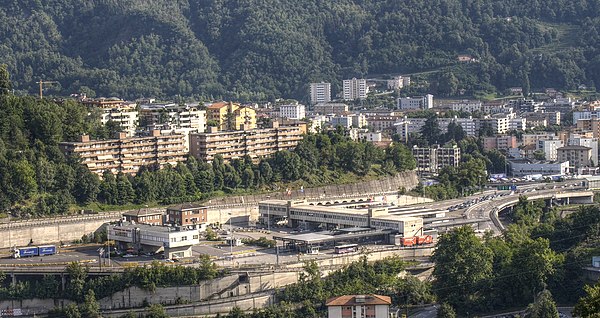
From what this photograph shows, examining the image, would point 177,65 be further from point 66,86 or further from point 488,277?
point 488,277

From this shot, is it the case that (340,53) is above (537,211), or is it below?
above

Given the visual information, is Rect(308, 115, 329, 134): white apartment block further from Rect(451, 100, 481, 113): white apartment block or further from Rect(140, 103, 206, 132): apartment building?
Rect(451, 100, 481, 113): white apartment block

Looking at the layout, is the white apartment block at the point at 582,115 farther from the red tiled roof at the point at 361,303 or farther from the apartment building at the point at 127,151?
the red tiled roof at the point at 361,303

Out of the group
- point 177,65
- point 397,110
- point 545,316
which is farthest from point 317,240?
point 177,65

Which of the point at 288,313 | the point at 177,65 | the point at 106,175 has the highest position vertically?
the point at 177,65

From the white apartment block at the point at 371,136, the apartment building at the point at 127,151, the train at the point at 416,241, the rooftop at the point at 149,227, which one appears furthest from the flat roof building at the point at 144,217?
the white apartment block at the point at 371,136

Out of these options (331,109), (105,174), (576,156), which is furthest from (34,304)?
(331,109)
